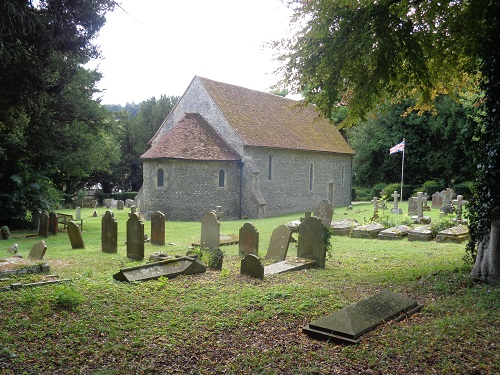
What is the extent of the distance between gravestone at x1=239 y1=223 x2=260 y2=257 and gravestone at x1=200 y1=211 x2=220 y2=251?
44.4 inches

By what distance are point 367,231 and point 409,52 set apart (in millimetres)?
8655

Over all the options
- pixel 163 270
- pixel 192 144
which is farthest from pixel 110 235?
pixel 192 144

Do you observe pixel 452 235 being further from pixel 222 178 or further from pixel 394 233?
pixel 222 178

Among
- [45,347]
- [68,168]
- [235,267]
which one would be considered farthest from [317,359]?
[68,168]

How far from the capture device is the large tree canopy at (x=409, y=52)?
23.9ft

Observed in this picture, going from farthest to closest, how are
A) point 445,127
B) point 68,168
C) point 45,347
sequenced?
point 445,127 → point 68,168 → point 45,347

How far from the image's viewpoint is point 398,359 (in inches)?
175

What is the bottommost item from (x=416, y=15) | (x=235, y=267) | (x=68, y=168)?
(x=235, y=267)

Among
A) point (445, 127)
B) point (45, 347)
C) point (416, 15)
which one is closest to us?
point (45, 347)

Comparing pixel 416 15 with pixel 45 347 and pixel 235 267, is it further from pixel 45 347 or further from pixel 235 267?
pixel 45 347

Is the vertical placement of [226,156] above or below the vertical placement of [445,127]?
below

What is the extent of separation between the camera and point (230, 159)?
2508 cm

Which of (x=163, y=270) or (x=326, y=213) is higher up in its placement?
(x=326, y=213)

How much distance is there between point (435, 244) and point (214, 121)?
1672cm
